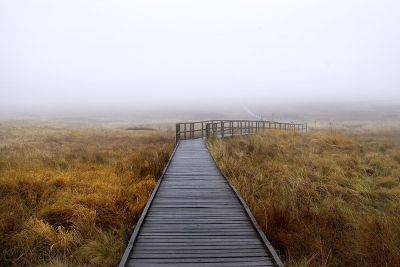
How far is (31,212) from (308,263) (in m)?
5.77

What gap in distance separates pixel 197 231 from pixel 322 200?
14.9 ft

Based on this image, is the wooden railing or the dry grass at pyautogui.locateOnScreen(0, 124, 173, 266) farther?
the wooden railing

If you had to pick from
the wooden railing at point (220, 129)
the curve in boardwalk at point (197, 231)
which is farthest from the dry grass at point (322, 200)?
the wooden railing at point (220, 129)

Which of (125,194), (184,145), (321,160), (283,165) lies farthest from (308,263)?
(184,145)

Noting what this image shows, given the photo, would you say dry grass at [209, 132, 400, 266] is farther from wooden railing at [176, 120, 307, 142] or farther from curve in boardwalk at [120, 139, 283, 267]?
wooden railing at [176, 120, 307, 142]

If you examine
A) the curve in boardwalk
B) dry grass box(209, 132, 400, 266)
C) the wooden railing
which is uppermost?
the wooden railing

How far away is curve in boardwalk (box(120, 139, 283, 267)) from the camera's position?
511cm

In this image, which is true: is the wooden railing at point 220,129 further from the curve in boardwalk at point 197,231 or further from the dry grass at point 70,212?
the curve in boardwalk at point 197,231

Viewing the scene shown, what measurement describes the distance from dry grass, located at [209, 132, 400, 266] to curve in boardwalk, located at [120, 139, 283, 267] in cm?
49

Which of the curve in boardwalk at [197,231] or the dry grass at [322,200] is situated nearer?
the curve in boardwalk at [197,231]

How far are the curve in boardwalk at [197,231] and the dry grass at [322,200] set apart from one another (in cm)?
49

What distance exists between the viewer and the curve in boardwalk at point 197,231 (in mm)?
5105

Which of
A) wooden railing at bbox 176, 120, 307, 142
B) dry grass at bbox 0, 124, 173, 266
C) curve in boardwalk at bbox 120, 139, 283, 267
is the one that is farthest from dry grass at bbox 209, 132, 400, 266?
wooden railing at bbox 176, 120, 307, 142

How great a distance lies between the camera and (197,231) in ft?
20.5
